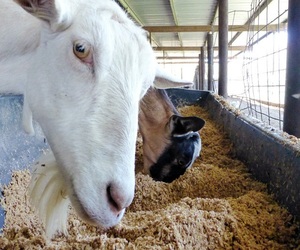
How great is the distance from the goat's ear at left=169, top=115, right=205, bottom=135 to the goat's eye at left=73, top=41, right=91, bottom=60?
161 centimetres

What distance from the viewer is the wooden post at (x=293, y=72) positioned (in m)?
1.70

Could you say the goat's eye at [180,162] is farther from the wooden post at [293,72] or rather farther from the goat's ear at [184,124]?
the wooden post at [293,72]

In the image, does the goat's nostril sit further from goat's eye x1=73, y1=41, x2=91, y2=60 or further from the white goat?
goat's eye x1=73, y1=41, x2=91, y2=60

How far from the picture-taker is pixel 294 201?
1365mm

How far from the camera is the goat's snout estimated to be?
40.6 inches

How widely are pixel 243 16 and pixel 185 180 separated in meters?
9.56

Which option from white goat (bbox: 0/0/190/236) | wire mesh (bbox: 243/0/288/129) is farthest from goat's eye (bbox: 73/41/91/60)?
wire mesh (bbox: 243/0/288/129)

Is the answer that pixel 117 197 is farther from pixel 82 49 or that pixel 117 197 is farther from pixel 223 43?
pixel 223 43

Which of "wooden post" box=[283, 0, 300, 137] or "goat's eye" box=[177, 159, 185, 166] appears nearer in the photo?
"wooden post" box=[283, 0, 300, 137]

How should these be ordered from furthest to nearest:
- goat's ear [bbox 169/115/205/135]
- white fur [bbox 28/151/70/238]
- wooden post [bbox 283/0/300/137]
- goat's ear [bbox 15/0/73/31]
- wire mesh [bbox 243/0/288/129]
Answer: wire mesh [bbox 243/0/288/129] → goat's ear [bbox 169/115/205/135] → wooden post [bbox 283/0/300/137] → white fur [bbox 28/151/70/238] → goat's ear [bbox 15/0/73/31]

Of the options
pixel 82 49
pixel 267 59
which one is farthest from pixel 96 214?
pixel 267 59

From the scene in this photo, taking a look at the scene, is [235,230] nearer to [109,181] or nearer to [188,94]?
[109,181]

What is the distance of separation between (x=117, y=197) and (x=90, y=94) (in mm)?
328

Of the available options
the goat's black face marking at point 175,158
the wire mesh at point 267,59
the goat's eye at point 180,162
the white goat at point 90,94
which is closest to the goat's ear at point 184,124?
the goat's black face marking at point 175,158
